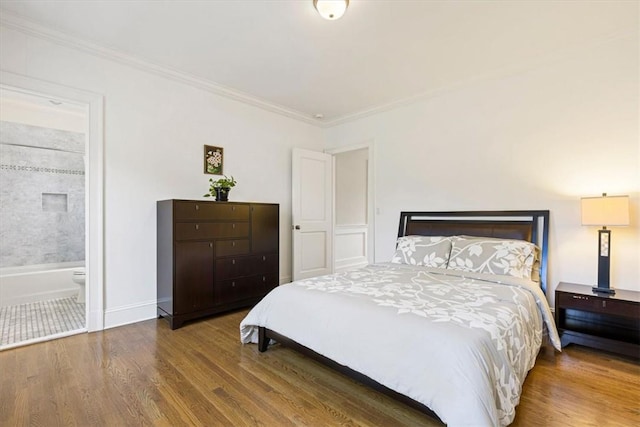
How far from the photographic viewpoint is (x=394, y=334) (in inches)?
64.3

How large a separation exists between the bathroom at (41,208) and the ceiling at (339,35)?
69.8 inches

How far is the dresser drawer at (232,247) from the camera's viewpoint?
330 centimetres

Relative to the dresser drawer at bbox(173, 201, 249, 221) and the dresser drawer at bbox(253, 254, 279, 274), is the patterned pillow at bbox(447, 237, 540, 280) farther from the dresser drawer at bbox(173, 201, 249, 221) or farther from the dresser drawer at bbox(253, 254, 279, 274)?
the dresser drawer at bbox(173, 201, 249, 221)

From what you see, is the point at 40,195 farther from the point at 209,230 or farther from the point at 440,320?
the point at 440,320

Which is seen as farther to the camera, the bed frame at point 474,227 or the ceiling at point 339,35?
the bed frame at point 474,227

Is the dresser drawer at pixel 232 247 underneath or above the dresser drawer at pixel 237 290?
above

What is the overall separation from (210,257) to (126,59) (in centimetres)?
215

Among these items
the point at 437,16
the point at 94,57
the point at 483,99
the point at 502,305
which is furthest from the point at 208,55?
the point at 502,305

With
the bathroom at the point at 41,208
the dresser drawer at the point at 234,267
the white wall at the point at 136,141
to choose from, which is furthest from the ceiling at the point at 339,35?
the dresser drawer at the point at 234,267

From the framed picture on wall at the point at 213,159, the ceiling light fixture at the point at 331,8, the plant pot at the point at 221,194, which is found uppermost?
the ceiling light fixture at the point at 331,8

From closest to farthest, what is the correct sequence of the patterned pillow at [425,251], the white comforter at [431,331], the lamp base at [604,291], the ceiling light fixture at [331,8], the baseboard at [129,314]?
the white comforter at [431,331]
the ceiling light fixture at [331,8]
the lamp base at [604,291]
the baseboard at [129,314]
the patterned pillow at [425,251]

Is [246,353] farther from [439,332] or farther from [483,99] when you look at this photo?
[483,99]

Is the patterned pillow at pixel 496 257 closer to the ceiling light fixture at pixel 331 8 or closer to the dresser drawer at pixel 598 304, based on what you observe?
the dresser drawer at pixel 598 304

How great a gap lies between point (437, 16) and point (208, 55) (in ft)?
6.93
